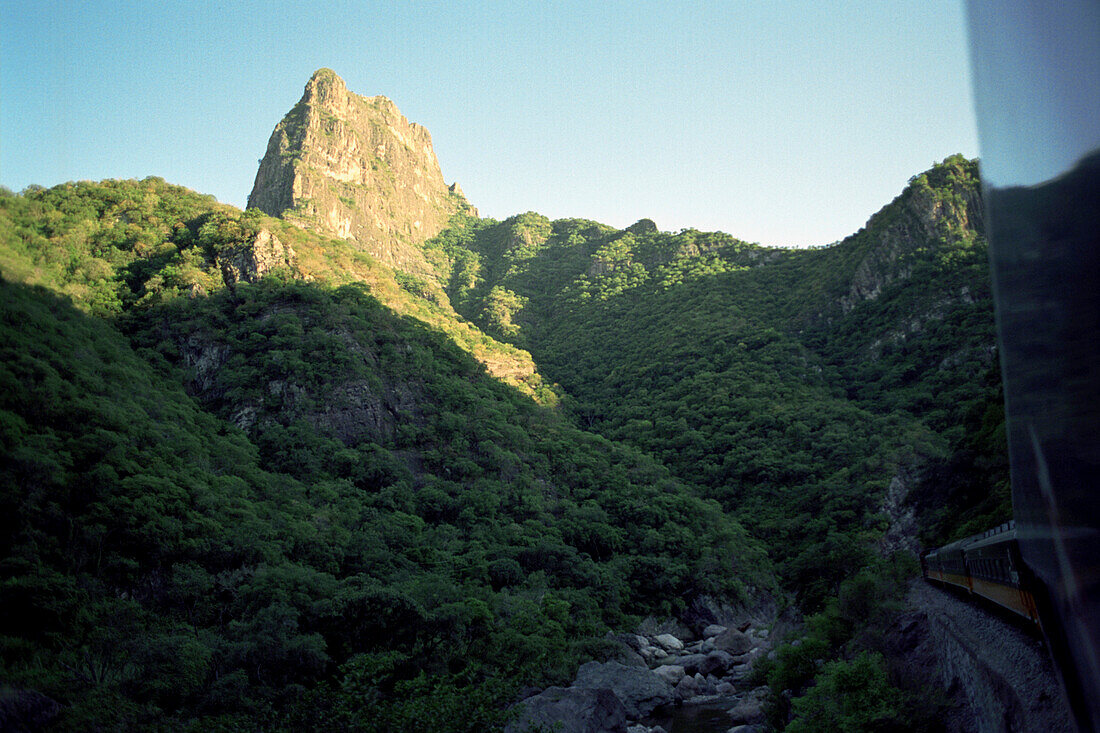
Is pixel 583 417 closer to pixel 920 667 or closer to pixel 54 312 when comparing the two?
pixel 54 312

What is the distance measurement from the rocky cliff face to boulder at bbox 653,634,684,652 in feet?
256

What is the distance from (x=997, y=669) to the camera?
10094 mm

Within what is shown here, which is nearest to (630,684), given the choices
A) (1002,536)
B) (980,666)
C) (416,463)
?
(980,666)

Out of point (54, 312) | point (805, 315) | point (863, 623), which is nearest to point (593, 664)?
point (863, 623)

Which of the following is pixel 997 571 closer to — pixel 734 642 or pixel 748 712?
pixel 748 712

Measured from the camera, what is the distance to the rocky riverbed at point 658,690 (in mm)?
21750

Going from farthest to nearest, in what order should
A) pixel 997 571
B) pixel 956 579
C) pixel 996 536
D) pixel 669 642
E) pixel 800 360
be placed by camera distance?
pixel 800 360
pixel 669 642
pixel 956 579
pixel 996 536
pixel 997 571

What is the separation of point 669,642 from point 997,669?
32003mm

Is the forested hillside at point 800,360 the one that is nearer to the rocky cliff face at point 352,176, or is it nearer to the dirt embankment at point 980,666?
the dirt embankment at point 980,666

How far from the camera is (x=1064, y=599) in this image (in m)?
1.59

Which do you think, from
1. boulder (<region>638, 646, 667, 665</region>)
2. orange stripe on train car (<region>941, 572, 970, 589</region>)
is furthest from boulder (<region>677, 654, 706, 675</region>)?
orange stripe on train car (<region>941, 572, 970, 589</region>)

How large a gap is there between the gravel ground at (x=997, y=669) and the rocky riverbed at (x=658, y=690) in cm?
890

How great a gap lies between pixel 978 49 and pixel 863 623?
2630 cm

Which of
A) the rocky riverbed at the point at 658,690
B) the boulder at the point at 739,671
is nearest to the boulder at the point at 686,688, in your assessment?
the rocky riverbed at the point at 658,690
